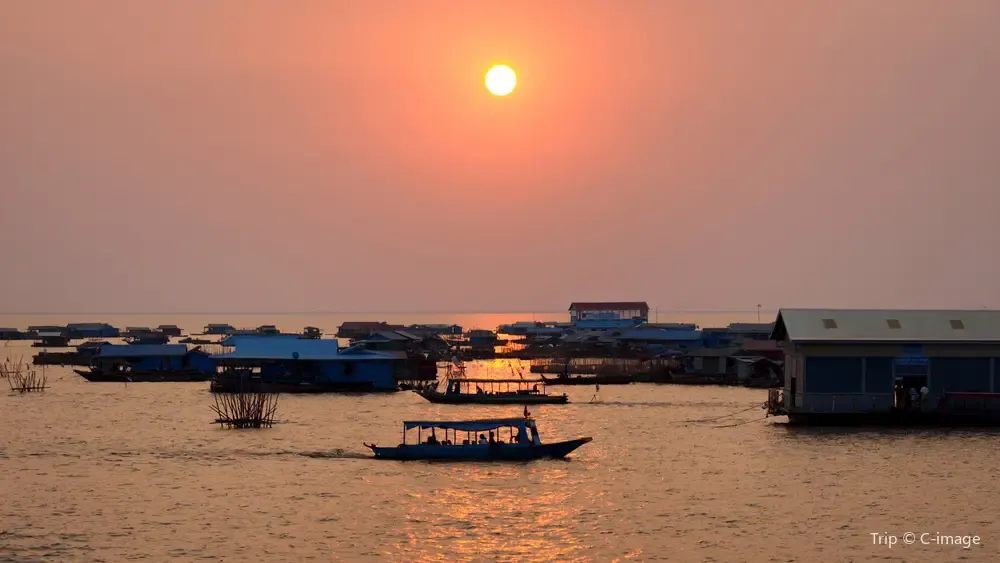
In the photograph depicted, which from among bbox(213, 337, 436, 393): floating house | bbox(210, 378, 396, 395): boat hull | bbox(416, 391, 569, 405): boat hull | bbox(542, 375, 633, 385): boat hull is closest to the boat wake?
bbox(416, 391, 569, 405): boat hull

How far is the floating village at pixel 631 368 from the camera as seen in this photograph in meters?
55.9

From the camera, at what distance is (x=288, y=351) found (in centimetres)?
8525

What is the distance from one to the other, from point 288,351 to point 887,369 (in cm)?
4486

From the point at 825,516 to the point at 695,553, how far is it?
280 inches

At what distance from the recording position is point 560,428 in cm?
6250

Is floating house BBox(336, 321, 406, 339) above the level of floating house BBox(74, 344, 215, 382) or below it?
above

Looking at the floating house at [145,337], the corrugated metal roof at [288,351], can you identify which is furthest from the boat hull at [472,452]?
the floating house at [145,337]

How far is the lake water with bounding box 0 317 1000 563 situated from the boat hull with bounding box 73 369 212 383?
1298 inches

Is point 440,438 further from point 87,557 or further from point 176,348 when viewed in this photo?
point 176,348

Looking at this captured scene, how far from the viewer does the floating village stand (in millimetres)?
55938

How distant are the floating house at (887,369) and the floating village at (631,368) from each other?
0.19 feet

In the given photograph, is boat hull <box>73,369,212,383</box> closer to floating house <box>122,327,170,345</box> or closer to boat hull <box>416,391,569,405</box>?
boat hull <box>416,391,569,405</box>

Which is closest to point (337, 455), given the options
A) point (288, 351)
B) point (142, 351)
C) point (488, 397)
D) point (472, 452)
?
point (472, 452)

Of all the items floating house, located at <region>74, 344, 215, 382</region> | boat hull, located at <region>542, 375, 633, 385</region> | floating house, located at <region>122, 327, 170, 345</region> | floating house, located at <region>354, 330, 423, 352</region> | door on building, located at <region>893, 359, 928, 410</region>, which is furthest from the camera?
floating house, located at <region>122, 327, 170, 345</region>
